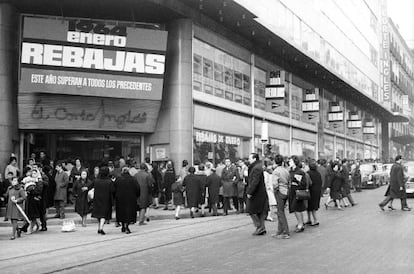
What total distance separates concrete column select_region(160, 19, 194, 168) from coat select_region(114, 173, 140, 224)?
8310mm

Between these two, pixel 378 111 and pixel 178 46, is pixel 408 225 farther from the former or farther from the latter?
pixel 378 111

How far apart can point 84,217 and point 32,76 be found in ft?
22.1

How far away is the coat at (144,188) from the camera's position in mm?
15468

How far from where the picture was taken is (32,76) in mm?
19625

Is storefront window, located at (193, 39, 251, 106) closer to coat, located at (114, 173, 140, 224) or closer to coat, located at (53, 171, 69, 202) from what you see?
coat, located at (53, 171, 69, 202)

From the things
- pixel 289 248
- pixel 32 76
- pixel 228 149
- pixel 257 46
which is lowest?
pixel 289 248

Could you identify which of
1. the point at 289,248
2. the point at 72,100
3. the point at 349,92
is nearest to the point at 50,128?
the point at 72,100

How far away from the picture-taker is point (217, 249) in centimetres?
1041

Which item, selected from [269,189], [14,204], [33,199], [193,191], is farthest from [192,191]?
[14,204]

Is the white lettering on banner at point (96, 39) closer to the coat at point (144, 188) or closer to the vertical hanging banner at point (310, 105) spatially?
the coat at point (144, 188)

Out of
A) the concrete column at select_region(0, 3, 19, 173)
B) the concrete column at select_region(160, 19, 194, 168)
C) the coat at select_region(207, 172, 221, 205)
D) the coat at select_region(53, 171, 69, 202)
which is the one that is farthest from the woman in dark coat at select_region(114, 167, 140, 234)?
the concrete column at select_region(160, 19, 194, 168)

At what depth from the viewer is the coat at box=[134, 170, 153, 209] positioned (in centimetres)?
1547

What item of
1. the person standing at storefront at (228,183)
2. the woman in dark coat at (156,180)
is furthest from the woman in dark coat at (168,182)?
the person standing at storefront at (228,183)

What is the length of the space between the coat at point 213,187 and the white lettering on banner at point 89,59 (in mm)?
5407
